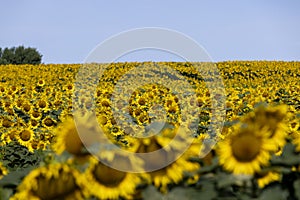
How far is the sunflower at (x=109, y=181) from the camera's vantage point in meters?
2.57

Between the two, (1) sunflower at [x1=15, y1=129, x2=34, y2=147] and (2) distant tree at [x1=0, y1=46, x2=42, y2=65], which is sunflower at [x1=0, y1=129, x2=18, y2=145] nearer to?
(1) sunflower at [x1=15, y1=129, x2=34, y2=147]

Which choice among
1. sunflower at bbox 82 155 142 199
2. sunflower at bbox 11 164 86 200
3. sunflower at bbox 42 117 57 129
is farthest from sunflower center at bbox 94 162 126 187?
sunflower at bbox 42 117 57 129

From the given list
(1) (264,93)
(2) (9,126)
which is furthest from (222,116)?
(2) (9,126)

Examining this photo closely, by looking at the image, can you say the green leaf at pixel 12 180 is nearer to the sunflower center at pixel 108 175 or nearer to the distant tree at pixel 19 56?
the sunflower center at pixel 108 175

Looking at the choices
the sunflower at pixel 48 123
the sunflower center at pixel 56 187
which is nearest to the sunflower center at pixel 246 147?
the sunflower center at pixel 56 187

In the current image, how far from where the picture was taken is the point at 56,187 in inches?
97.2

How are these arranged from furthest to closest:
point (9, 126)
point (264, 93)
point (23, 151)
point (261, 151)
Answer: point (264, 93)
point (9, 126)
point (23, 151)
point (261, 151)

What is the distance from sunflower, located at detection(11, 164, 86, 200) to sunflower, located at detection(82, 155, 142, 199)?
86 millimetres

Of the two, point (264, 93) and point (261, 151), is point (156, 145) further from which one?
point (264, 93)

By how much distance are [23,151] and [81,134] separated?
4.61m

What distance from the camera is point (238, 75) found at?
107 ft

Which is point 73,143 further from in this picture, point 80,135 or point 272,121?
point 272,121

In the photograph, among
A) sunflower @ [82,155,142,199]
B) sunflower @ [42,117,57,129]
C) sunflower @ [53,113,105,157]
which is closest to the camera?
sunflower @ [82,155,142,199]

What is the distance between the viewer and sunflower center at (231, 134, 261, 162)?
270 centimetres
